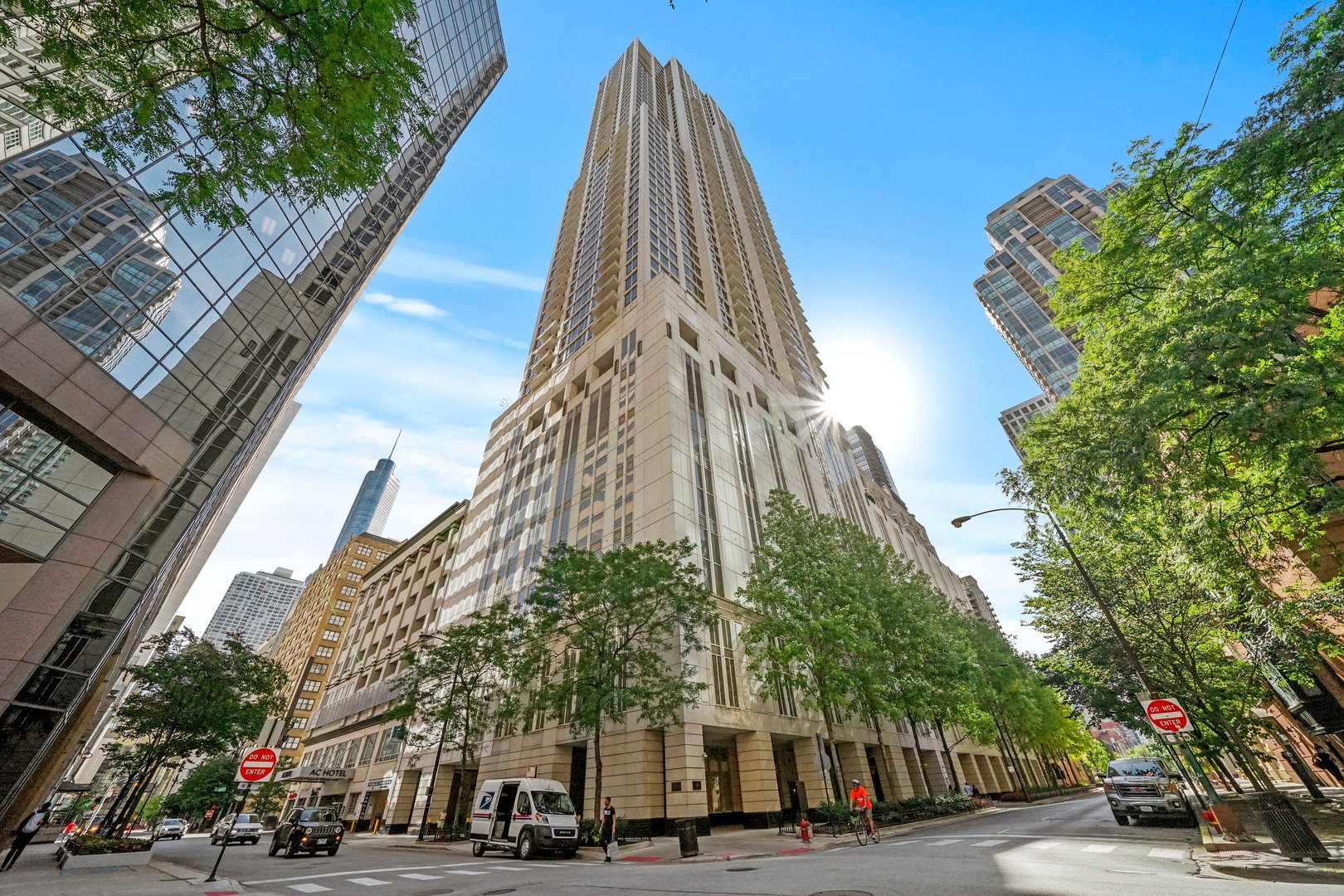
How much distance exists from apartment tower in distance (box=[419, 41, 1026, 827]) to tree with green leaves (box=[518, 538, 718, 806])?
2.45 meters

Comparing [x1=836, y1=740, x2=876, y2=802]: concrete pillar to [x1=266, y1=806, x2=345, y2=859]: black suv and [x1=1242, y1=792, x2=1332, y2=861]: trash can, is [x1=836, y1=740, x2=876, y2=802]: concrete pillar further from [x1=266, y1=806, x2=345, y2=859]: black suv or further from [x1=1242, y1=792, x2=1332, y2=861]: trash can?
[x1=266, y1=806, x2=345, y2=859]: black suv

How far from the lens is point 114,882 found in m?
12.2

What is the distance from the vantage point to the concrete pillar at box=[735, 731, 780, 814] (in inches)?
1019

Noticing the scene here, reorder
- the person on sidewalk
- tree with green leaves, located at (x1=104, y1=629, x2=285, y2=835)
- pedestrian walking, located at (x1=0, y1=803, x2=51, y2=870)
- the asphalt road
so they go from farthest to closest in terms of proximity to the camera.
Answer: tree with green leaves, located at (x1=104, y1=629, x2=285, y2=835), the person on sidewalk, pedestrian walking, located at (x1=0, y1=803, x2=51, y2=870), the asphalt road

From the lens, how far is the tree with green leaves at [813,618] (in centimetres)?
2309

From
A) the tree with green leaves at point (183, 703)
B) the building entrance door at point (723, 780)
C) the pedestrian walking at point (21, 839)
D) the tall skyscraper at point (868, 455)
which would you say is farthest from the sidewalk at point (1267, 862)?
the tall skyscraper at point (868, 455)

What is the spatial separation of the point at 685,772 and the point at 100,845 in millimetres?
22482

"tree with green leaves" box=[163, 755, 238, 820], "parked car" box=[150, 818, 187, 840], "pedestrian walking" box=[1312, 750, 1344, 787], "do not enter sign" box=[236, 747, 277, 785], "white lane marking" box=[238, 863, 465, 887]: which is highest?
"tree with green leaves" box=[163, 755, 238, 820]

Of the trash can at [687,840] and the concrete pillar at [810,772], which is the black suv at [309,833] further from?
the concrete pillar at [810,772]

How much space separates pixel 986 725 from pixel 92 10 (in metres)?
41.8

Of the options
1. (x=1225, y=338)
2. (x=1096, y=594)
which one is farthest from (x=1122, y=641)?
(x=1225, y=338)

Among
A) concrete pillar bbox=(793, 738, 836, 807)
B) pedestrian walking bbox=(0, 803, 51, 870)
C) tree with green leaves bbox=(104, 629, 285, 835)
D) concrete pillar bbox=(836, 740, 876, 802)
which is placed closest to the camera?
pedestrian walking bbox=(0, 803, 51, 870)

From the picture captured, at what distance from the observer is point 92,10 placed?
5.98 m

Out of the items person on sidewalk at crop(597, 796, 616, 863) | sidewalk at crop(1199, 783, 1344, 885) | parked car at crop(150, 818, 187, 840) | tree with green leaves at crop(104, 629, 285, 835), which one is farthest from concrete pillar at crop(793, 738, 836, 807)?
parked car at crop(150, 818, 187, 840)
